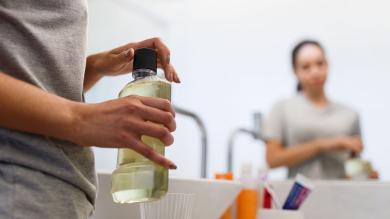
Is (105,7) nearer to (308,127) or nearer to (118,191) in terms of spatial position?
(308,127)

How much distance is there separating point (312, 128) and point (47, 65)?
72 cm

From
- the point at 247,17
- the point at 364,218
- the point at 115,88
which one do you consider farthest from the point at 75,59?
the point at 247,17

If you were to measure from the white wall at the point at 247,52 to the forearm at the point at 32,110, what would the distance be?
573 mm

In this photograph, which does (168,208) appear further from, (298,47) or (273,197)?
(298,47)

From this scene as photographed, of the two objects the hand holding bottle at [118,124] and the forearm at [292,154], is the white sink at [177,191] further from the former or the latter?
the forearm at [292,154]

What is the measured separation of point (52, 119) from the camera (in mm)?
332

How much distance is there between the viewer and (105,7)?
108cm

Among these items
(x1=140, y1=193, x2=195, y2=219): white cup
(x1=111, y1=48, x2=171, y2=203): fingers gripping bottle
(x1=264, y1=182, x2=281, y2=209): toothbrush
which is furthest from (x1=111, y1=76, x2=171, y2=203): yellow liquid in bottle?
(x1=264, y1=182, x2=281, y2=209): toothbrush

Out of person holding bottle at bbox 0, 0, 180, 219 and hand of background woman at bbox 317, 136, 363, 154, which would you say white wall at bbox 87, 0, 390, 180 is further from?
person holding bottle at bbox 0, 0, 180, 219

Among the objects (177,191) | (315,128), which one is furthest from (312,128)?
(177,191)

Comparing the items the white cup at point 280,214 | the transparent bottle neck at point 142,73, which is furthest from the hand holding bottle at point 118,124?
the white cup at point 280,214

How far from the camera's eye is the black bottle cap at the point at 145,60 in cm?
46

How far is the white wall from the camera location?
3.42 feet

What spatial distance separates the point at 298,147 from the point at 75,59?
0.69 meters
